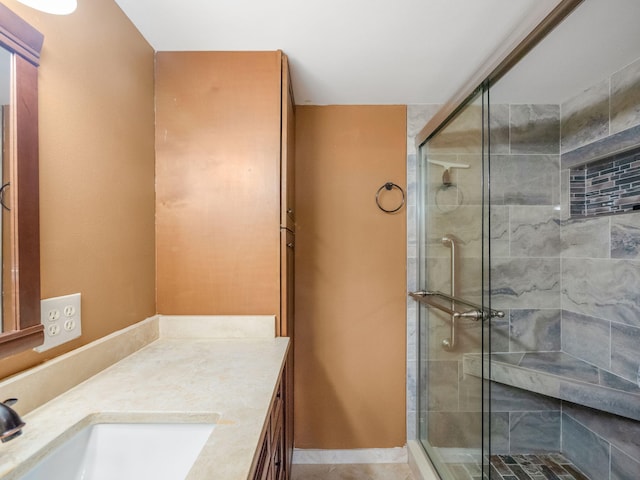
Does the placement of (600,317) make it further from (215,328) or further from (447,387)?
(215,328)

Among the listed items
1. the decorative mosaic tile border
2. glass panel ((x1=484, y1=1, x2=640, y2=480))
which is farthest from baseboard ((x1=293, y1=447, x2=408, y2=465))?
the decorative mosaic tile border

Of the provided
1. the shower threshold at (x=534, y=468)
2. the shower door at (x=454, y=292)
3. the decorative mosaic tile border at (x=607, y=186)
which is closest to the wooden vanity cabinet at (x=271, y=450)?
the shower door at (x=454, y=292)

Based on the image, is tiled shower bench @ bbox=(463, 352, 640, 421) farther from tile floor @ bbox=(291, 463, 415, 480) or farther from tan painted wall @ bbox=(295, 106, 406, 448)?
tile floor @ bbox=(291, 463, 415, 480)

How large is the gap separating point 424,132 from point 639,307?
1.33 m

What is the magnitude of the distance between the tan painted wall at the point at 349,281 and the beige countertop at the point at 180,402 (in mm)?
756

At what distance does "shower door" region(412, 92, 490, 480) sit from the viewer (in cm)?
135

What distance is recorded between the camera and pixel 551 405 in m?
1.83

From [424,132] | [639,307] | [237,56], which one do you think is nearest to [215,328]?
[237,56]

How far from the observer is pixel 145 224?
1.28 metres

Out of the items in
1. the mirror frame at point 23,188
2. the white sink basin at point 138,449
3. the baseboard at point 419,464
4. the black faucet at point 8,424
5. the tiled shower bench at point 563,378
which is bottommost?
the baseboard at point 419,464

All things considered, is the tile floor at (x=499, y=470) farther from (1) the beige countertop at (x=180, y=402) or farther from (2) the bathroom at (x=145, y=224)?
(1) the beige countertop at (x=180, y=402)

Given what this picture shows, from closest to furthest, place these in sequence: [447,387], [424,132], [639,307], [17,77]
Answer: [17,77]
[639,307]
[447,387]
[424,132]

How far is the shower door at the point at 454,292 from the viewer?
1.35 m

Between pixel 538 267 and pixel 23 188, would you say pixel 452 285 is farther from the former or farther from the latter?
pixel 23 188
